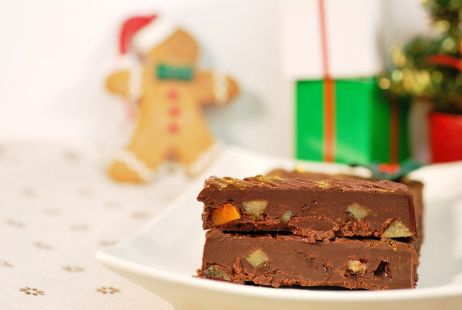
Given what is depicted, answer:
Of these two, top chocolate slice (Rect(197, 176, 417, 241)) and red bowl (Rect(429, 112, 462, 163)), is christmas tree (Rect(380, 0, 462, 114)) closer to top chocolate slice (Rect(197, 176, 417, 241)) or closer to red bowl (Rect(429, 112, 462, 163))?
red bowl (Rect(429, 112, 462, 163))

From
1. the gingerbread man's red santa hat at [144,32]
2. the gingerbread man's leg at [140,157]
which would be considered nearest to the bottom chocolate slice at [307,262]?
the gingerbread man's leg at [140,157]

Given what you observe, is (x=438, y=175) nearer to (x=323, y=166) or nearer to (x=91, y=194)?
(x=323, y=166)

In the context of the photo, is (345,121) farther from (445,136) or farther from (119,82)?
(119,82)

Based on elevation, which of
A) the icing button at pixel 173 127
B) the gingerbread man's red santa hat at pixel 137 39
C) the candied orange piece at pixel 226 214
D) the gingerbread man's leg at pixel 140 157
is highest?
the gingerbread man's red santa hat at pixel 137 39

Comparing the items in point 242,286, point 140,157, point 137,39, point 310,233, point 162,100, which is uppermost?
point 137,39

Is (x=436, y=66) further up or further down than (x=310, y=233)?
further up

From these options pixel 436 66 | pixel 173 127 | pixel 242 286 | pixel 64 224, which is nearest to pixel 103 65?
pixel 173 127

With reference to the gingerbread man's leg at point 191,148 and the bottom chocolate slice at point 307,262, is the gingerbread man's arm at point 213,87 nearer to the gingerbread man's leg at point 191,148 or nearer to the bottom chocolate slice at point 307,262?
the gingerbread man's leg at point 191,148

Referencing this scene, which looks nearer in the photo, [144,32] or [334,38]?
[334,38]
